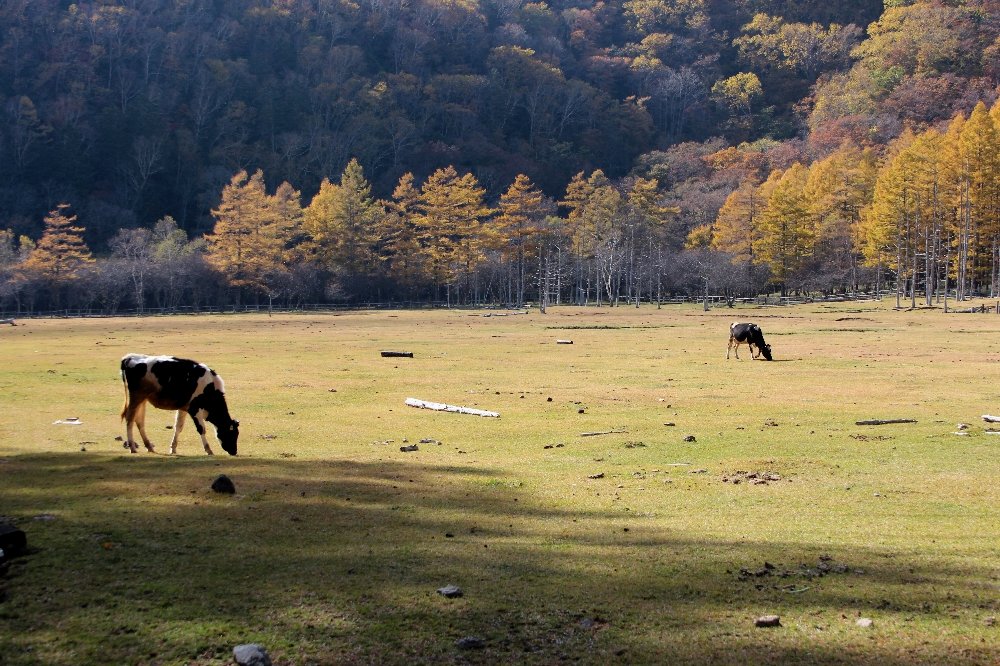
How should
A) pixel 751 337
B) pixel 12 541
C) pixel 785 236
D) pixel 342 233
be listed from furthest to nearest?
pixel 342 233 → pixel 785 236 → pixel 751 337 → pixel 12 541

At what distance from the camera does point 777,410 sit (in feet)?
70.5

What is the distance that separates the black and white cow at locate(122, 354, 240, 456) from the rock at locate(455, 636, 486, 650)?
969 centimetres

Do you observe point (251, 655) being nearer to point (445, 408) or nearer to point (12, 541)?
point (12, 541)

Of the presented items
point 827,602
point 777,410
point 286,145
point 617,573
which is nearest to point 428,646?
point 617,573

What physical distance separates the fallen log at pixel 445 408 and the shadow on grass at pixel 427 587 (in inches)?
372

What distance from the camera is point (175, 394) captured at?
1570 centimetres

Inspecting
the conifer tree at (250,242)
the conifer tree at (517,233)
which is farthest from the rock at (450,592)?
the conifer tree at (517,233)

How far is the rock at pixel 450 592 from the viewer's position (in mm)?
7828

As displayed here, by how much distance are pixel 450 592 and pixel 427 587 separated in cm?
27

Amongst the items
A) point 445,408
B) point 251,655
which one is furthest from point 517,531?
point 445,408

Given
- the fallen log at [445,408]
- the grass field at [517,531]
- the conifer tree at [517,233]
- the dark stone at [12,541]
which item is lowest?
the fallen log at [445,408]

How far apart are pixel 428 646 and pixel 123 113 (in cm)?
14924

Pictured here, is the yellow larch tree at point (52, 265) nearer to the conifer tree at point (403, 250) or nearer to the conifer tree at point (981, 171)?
Result: the conifer tree at point (403, 250)

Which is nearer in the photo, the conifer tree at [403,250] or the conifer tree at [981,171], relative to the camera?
the conifer tree at [981,171]
